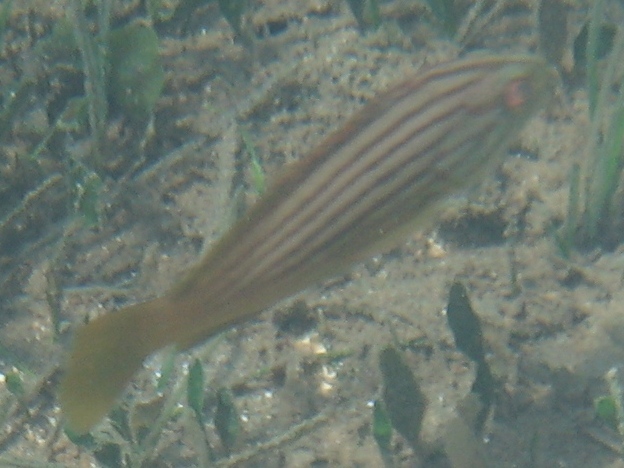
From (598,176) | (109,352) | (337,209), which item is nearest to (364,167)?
(337,209)

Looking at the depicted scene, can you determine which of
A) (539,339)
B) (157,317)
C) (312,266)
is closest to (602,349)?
(539,339)

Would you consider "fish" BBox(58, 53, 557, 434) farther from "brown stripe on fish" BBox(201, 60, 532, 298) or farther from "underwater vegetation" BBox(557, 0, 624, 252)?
"underwater vegetation" BBox(557, 0, 624, 252)

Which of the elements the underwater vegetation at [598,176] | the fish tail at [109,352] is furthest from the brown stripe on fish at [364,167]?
the underwater vegetation at [598,176]

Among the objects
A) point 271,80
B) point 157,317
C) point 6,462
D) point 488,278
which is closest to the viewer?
point 157,317

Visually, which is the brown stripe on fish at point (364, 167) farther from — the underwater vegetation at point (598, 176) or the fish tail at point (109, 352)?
the underwater vegetation at point (598, 176)

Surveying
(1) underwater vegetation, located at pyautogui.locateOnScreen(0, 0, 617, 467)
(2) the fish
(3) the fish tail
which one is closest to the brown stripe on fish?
(2) the fish

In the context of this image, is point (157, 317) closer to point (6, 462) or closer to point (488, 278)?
point (6, 462)

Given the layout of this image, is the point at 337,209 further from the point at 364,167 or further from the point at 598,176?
the point at 598,176
